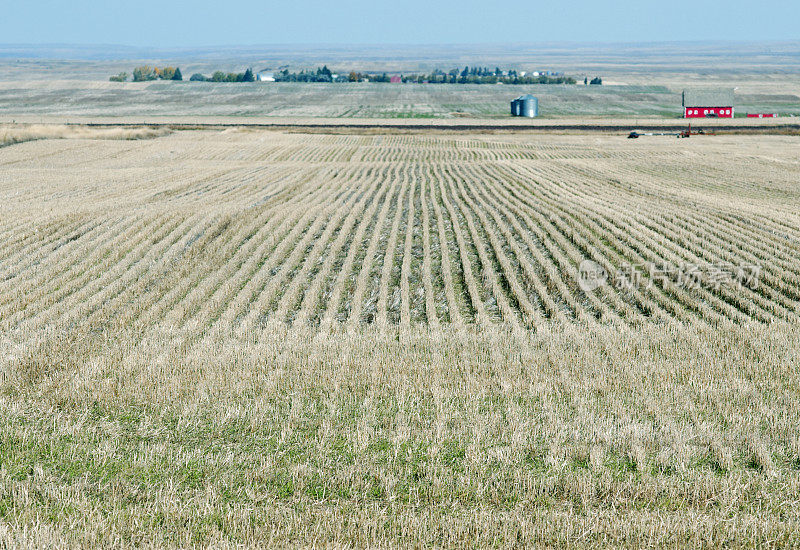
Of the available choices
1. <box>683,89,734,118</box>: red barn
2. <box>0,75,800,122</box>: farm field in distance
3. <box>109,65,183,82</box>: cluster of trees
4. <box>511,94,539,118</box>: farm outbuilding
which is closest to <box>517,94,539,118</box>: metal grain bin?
<box>511,94,539,118</box>: farm outbuilding

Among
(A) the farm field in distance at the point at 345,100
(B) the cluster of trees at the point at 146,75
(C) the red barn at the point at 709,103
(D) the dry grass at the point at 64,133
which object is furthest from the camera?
(B) the cluster of trees at the point at 146,75

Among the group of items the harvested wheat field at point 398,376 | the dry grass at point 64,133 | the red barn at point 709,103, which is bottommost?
the harvested wheat field at point 398,376

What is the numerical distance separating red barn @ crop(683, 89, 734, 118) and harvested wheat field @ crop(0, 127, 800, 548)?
7175 cm

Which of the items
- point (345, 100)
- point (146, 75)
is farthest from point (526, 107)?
point (146, 75)

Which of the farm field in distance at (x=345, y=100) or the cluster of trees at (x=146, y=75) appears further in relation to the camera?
the cluster of trees at (x=146, y=75)

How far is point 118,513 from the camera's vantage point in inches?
246

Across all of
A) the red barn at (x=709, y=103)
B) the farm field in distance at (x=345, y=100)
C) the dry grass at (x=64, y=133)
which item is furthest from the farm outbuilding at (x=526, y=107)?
the dry grass at (x=64, y=133)

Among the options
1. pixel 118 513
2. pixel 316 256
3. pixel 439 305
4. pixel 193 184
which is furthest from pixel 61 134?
pixel 118 513

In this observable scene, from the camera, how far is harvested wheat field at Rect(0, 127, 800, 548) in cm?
640

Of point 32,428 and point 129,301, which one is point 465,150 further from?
point 32,428

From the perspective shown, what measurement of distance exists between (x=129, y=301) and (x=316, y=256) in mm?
5515

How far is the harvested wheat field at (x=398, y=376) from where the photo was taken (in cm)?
640

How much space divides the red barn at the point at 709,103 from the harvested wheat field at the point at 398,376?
235ft

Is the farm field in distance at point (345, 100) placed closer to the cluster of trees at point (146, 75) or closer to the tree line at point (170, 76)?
the tree line at point (170, 76)
